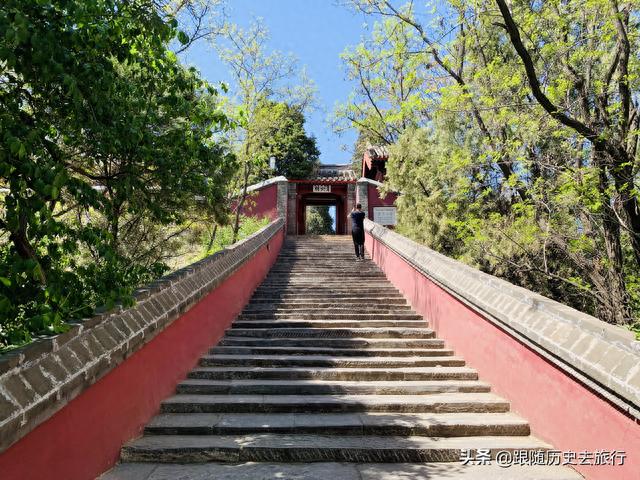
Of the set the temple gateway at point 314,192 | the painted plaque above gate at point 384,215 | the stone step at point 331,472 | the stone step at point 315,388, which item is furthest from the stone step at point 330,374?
the painted plaque above gate at point 384,215

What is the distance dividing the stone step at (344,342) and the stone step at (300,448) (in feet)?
7.56

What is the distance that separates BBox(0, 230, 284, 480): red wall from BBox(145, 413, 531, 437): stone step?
33cm

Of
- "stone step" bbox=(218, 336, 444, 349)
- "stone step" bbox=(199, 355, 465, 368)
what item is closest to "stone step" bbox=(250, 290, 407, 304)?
"stone step" bbox=(218, 336, 444, 349)

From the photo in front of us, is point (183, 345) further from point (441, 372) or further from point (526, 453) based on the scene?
point (526, 453)

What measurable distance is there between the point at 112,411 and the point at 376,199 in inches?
711

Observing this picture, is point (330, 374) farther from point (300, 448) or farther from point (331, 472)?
point (331, 472)

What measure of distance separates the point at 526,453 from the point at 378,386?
5.35 ft

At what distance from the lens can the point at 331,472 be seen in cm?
351

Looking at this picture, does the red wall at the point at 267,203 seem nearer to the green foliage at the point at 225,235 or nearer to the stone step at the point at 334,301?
the green foliage at the point at 225,235

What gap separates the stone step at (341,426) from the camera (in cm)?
407

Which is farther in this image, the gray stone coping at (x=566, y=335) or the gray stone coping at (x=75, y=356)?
the gray stone coping at (x=566, y=335)

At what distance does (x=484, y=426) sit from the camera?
4.17 metres

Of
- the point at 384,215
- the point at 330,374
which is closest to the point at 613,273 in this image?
the point at 330,374

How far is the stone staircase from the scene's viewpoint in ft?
11.8
